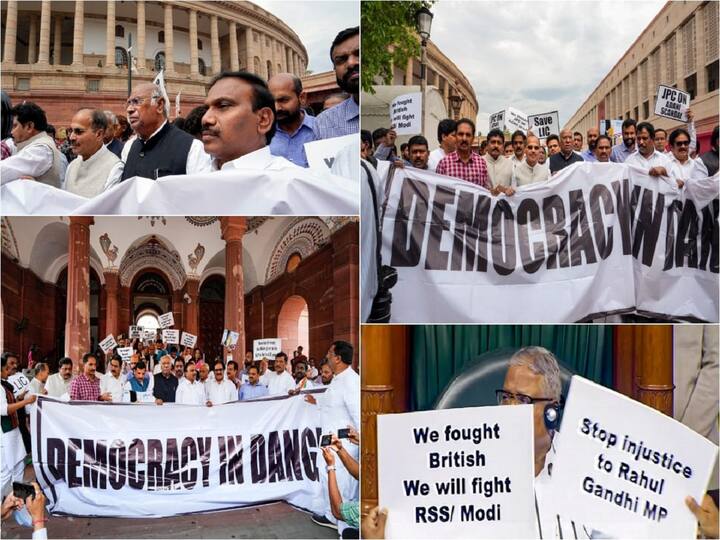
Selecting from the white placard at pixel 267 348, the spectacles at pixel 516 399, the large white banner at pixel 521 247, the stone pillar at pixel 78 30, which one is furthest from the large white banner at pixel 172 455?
the stone pillar at pixel 78 30

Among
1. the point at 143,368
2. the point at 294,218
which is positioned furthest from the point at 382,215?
the point at 143,368

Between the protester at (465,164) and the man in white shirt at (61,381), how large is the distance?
3300mm

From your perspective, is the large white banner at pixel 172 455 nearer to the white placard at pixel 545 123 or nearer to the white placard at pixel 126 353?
the white placard at pixel 126 353

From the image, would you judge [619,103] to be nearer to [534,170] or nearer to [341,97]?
[534,170]

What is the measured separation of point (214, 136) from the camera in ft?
19.9

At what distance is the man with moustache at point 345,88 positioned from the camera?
19.9 ft

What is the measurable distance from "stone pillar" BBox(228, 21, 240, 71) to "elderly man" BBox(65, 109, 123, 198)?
1.10 m

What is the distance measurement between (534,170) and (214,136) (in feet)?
8.40

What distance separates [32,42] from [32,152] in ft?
2.94

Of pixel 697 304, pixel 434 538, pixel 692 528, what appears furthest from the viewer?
pixel 697 304

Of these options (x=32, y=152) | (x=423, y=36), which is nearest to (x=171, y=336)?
(x=32, y=152)

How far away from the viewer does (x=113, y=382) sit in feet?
19.9

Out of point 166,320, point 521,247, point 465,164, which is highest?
point 465,164

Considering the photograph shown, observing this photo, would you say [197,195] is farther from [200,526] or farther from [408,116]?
[200,526]
